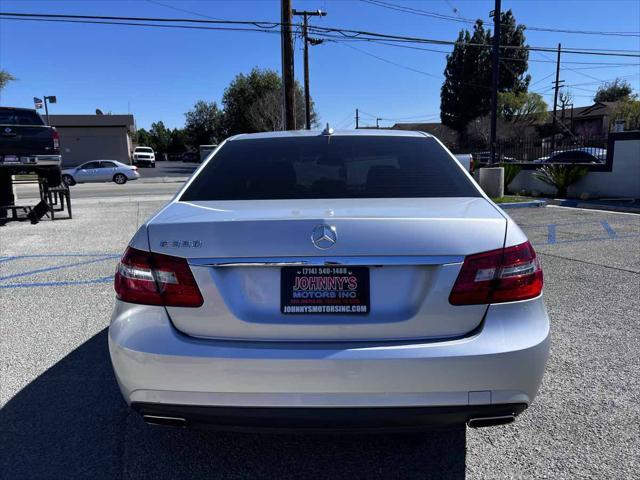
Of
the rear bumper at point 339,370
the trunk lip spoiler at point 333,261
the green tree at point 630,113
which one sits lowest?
the rear bumper at point 339,370

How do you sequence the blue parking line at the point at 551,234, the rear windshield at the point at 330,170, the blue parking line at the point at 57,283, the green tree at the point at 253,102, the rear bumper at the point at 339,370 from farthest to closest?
the green tree at the point at 253,102, the blue parking line at the point at 551,234, the blue parking line at the point at 57,283, the rear windshield at the point at 330,170, the rear bumper at the point at 339,370

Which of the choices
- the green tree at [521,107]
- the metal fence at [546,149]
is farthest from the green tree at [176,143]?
the metal fence at [546,149]

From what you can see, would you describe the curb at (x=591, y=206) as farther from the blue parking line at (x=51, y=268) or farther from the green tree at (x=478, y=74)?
the green tree at (x=478, y=74)

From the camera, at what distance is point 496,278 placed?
213cm

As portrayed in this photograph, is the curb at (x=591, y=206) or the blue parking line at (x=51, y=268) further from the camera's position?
the curb at (x=591, y=206)

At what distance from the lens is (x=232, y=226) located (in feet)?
7.00

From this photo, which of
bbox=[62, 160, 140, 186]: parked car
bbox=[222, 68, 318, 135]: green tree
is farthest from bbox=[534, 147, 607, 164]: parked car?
bbox=[222, 68, 318, 135]: green tree

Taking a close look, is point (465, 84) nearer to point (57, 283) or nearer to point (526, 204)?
point (526, 204)

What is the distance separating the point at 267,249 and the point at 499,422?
1.24 meters

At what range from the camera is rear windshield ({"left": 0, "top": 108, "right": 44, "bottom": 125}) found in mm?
11508

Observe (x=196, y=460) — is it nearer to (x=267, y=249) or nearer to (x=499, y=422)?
(x=267, y=249)

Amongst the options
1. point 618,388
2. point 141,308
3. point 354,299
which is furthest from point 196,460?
point 618,388

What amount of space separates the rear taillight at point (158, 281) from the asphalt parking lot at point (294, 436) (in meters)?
0.96

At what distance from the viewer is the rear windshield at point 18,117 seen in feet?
37.8
